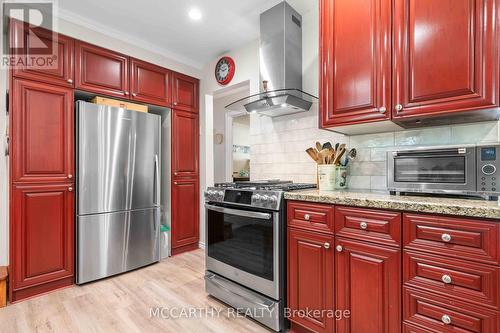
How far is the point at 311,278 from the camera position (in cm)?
157

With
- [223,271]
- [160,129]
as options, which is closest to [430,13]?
Answer: [223,271]

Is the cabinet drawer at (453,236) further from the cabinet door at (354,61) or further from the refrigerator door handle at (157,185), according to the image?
the refrigerator door handle at (157,185)

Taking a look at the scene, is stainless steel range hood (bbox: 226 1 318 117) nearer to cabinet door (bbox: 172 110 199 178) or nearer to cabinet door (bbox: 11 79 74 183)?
cabinet door (bbox: 172 110 199 178)

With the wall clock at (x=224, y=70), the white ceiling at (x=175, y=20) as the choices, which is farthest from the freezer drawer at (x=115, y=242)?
the white ceiling at (x=175, y=20)

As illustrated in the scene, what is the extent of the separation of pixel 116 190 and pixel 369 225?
95.6 inches

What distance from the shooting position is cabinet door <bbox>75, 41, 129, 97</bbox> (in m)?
2.46

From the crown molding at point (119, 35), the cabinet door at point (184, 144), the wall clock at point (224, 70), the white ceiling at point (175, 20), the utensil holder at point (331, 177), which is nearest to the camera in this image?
the utensil holder at point (331, 177)

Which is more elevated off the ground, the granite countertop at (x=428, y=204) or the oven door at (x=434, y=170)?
the oven door at (x=434, y=170)

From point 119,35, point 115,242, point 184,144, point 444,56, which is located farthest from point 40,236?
point 444,56

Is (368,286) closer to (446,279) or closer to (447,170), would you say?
(446,279)

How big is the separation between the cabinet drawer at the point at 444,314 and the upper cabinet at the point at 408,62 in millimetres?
938

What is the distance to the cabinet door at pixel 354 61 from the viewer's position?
151 centimetres

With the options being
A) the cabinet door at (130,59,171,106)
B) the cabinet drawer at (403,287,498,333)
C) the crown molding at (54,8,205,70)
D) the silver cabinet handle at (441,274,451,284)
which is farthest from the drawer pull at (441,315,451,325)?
the crown molding at (54,8,205,70)

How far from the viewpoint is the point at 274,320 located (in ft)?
5.52
